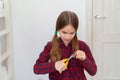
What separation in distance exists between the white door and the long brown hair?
1021mm

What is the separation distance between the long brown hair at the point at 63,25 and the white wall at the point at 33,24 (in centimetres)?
87

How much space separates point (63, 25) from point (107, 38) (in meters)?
1.20

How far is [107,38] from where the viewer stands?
2.35 m

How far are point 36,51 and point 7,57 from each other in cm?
27

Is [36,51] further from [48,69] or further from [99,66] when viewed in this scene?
[48,69]

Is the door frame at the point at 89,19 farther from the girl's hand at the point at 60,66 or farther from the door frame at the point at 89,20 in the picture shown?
the girl's hand at the point at 60,66

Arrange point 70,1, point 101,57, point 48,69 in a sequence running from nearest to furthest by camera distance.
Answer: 1. point 48,69
2. point 70,1
3. point 101,57

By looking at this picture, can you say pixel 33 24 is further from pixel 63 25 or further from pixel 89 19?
pixel 63 25

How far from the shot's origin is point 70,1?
213 cm

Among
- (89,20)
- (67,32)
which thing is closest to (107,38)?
(89,20)

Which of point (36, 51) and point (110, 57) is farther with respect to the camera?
point (110, 57)

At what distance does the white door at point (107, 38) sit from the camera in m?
2.28

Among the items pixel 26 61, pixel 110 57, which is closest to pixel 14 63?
pixel 26 61

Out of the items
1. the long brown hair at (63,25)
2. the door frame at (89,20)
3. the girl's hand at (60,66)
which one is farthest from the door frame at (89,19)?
the girl's hand at (60,66)
